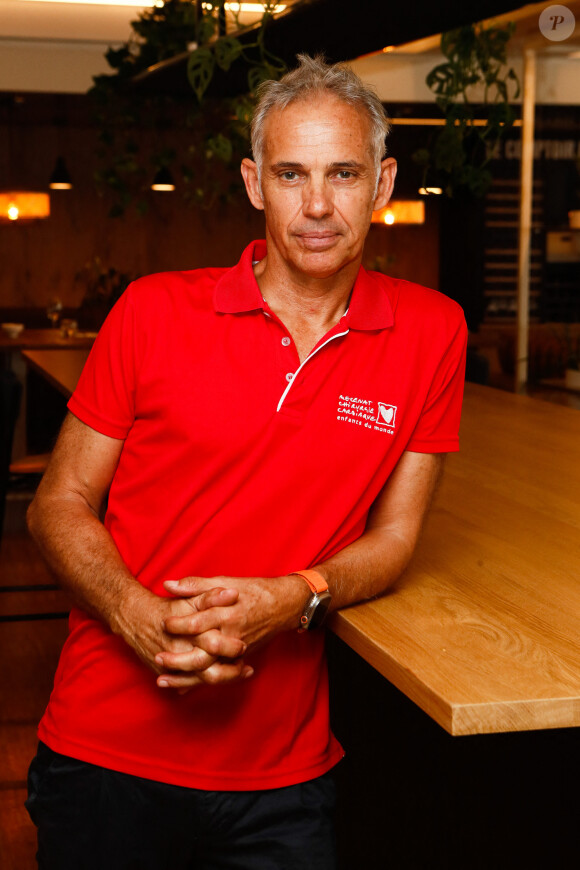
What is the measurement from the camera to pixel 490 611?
157 cm

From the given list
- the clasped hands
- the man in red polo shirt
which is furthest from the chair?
the clasped hands

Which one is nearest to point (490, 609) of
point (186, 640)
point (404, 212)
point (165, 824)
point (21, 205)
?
point (186, 640)

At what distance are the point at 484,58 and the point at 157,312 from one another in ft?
9.85

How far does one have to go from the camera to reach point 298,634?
64.4 inches

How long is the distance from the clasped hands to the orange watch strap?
17mm

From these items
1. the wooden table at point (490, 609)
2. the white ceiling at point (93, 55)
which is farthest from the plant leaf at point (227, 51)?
the white ceiling at point (93, 55)

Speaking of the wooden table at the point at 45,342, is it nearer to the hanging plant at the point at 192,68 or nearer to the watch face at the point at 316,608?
the hanging plant at the point at 192,68

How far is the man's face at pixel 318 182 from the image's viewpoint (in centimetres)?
161

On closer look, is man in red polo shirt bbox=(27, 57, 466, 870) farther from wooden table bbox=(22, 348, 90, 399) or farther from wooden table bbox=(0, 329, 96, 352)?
wooden table bbox=(0, 329, 96, 352)

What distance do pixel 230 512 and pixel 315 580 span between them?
168 mm

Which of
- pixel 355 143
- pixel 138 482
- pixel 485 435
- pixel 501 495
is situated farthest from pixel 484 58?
pixel 138 482

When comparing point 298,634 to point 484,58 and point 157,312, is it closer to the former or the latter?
point 157,312

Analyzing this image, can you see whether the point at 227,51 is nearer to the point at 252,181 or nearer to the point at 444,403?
the point at 252,181

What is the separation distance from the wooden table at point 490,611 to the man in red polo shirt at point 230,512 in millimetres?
110
